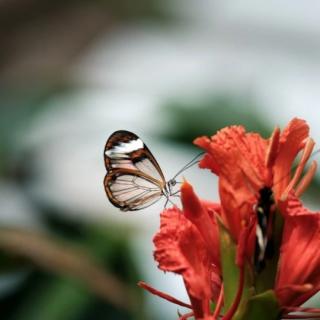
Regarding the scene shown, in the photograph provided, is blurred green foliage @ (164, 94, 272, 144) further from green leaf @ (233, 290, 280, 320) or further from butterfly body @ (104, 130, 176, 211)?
green leaf @ (233, 290, 280, 320)

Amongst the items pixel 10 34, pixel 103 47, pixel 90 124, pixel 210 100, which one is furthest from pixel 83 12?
pixel 210 100

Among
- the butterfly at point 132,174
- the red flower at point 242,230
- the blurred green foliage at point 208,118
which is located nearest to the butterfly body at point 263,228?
the red flower at point 242,230

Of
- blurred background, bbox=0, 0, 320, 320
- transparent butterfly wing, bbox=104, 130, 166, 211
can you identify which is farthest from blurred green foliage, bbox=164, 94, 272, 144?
transparent butterfly wing, bbox=104, 130, 166, 211

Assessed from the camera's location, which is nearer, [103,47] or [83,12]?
[83,12]

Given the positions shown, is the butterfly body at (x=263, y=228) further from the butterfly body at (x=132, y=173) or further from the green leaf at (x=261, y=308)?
Result: the butterfly body at (x=132, y=173)

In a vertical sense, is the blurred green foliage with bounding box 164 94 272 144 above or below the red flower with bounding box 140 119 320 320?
above

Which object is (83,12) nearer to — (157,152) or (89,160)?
(89,160)

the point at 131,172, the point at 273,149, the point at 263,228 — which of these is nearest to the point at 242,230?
the point at 263,228
